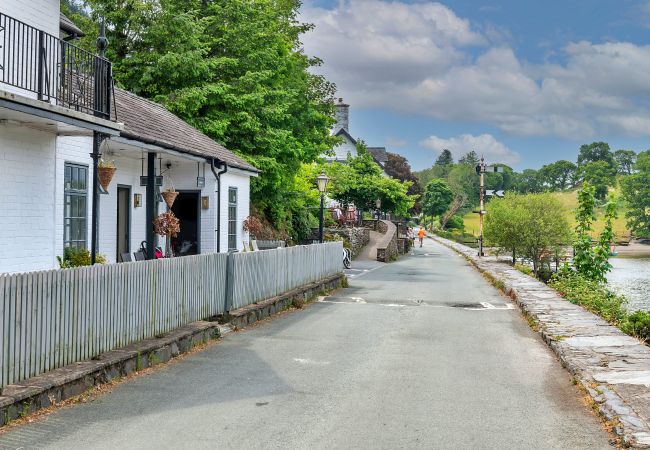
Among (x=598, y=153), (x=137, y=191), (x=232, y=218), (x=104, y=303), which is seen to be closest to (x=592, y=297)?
(x=232, y=218)

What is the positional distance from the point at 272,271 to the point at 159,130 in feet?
15.0

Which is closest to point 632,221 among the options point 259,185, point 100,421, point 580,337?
point 259,185

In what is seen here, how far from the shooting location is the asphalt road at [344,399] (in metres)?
5.74

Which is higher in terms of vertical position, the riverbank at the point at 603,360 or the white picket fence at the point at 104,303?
the white picket fence at the point at 104,303

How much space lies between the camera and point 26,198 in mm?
10836

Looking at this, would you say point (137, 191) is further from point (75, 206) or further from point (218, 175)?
point (75, 206)

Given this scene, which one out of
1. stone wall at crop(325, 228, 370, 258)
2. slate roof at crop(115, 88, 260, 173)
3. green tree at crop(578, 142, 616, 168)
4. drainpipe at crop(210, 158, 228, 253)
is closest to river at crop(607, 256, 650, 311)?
stone wall at crop(325, 228, 370, 258)

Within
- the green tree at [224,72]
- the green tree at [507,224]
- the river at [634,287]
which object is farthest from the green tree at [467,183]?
the green tree at [224,72]

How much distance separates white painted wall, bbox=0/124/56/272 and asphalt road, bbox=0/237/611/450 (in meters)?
3.60

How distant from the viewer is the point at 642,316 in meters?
14.9

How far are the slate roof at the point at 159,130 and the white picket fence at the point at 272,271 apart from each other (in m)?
3.34

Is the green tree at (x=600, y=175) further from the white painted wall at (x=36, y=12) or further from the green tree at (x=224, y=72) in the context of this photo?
the white painted wall at (x=36, y=12)

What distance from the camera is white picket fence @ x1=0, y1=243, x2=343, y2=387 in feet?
21.3

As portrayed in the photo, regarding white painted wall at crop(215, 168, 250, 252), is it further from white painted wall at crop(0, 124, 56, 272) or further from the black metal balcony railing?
white painted wall at crop(0, 124, 56, 272)
